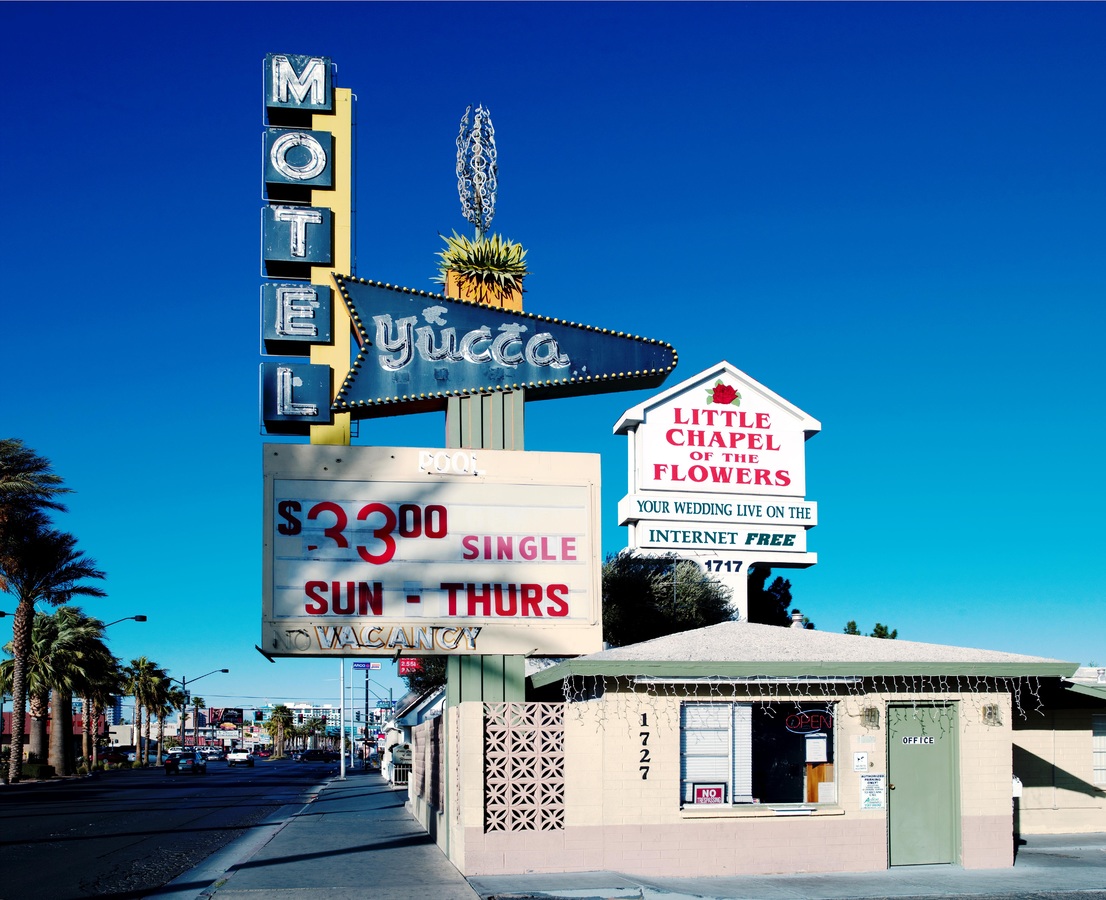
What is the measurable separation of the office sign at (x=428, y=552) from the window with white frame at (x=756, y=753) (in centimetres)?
194

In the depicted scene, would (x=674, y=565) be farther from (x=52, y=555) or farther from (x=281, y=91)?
(x=52, y=555)

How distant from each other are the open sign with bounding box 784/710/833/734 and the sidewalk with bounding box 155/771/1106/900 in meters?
1.93

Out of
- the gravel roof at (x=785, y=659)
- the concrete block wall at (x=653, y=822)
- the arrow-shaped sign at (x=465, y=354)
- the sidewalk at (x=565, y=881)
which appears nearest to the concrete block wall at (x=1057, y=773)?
the sidewalk at (x=565, y=881)

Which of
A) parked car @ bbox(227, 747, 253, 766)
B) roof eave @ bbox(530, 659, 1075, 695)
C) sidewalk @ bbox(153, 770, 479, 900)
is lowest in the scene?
parked car @ bbox(227, 747, 253, 766)

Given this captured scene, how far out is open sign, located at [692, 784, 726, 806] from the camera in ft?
52.0

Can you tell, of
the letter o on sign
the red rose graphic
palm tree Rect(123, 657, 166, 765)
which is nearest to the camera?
the letter o on sign

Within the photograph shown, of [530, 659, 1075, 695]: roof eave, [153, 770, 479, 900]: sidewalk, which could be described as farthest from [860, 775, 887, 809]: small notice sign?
[153, 770, 479, 900]: sidewalk

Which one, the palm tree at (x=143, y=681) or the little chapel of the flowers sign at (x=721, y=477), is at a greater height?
the little chapel of the flowers sign at (x=721, y=477)

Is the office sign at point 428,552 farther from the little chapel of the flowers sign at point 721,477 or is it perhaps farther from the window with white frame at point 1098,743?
the little chapel of the flowers sign at point 721,477

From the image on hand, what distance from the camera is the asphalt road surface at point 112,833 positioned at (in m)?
16.8

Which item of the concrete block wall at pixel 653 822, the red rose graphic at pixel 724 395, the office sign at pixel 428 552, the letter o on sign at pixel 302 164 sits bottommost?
the concrete block wall at pixel 653 822

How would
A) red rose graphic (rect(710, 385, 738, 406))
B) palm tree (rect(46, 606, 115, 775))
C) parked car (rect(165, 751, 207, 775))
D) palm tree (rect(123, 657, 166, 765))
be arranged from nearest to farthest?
red rose graphic (rect(710, 385, 738, 406)) → palm tree (rect(46, 606, 115, 775)) → parked car (rect(165, 751, 207, 775)) → palm tree (rect(123, 657, 166, 765))

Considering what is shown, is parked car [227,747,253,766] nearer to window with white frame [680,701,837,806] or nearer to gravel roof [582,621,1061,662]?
gravel roof [582,621,1061,662]

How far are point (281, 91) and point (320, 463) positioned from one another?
9645 millimetres
